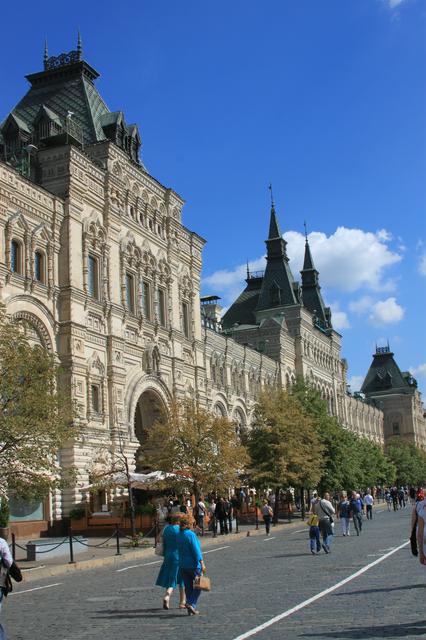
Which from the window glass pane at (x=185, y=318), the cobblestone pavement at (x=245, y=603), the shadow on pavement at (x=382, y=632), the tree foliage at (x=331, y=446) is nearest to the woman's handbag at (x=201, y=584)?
the cobblestone pavement at (x=245, y=603)

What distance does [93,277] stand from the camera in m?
42.5

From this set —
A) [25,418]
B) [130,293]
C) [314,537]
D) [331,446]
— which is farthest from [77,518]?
[331,446]

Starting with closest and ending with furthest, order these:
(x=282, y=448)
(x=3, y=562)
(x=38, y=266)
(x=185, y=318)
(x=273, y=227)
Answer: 1. (x=3, y=562)
2. (x=38, y=266)
3. (x=282, y=448)
4. (x=185, y=318)
5. (x=273, y=227)

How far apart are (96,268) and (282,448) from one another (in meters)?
15.2

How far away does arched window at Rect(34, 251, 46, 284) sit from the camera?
3800 cm

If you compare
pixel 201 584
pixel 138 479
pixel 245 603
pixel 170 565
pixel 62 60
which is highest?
pixel 62 60

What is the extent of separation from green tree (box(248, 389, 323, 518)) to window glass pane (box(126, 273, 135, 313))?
11.2m

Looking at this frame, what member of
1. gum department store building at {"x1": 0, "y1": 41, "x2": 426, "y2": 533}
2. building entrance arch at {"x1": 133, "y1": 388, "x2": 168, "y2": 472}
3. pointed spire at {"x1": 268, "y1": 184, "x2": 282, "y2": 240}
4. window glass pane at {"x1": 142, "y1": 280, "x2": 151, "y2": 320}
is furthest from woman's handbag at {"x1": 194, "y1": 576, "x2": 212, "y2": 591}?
pointed spire at {"x1": 268, "y1": 184, "x2": 282, "y2": 240}

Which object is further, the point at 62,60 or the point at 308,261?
the point at 308,261

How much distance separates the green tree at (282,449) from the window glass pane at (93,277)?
1427cm

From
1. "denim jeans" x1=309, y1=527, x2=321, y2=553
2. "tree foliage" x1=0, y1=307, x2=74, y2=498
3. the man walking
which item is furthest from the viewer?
the man walking

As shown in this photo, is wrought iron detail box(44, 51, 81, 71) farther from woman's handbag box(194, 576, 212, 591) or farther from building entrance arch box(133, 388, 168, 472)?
woman's handbag box(194, 576, 212, 591)

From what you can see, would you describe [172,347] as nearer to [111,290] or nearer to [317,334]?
[111,290]

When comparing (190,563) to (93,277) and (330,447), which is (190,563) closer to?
(93,277)
